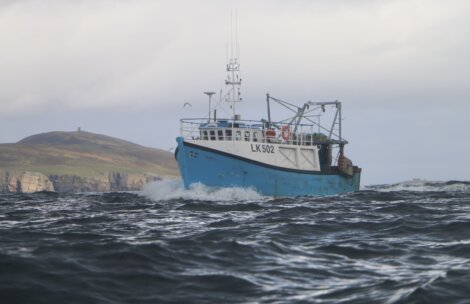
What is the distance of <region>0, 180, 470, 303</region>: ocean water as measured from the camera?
12.7m

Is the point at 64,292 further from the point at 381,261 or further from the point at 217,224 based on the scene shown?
the point at 217,224

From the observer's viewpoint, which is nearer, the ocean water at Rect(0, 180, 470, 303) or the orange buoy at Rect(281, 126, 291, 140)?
the ocean water at Rect(0, 180, 470, 303)

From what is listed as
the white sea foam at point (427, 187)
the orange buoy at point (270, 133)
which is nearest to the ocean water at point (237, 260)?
the orange buoy at point (270, 133)

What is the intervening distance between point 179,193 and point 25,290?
113 feet

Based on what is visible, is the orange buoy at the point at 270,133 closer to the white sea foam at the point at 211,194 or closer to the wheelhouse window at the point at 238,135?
the wheelhouse window at the point at 238,135

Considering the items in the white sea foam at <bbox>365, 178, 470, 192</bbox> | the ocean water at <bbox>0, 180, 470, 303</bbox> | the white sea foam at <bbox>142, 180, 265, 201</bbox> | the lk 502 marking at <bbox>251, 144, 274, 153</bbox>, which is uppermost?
the lk 502 marking at <bbox>251, 144, 274, 153</bbox>

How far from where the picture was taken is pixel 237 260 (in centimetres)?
1631

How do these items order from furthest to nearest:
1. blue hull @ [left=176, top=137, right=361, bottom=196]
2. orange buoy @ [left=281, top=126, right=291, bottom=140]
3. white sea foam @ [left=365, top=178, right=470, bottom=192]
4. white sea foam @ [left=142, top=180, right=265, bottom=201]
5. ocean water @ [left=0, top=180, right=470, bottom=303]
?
white sea foam @ [left=365, top=178, right=470, bottom=192] → orange buoy @ [left=281, top=126, right=291, bottom=140] → blue hull @ [left=176, top=137, right=361, bottom=196] → white sea foam @ [left=142, top=180, right=265, bottom=201] → ocean water @ [left=0, top=180, right=470, bottom=303]

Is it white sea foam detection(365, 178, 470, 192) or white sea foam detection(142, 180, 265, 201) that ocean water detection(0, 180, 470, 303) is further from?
white sea foam detection(365, 178, 470, 192)

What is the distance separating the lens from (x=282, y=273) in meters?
14.8

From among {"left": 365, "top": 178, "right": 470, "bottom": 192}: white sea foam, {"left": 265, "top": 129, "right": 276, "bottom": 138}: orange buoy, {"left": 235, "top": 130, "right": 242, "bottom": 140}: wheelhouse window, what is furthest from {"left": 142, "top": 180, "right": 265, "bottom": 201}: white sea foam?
{"left": 365, "top": 178, "right": 470, "bottom": 192}: white sea foam

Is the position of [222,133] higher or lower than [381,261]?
higher

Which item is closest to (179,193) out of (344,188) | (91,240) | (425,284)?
(344,188)

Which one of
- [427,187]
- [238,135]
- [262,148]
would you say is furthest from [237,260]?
[427,187]
